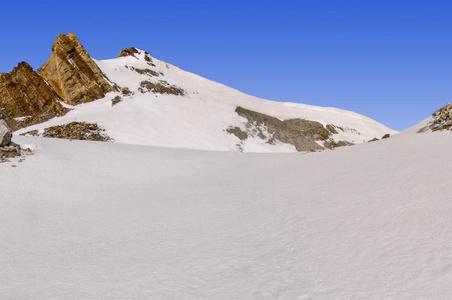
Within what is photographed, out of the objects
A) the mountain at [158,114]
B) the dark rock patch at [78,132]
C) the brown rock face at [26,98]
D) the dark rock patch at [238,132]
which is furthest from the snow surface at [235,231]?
the brown rock face at [26,98]

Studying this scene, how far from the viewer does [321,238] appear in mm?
6027

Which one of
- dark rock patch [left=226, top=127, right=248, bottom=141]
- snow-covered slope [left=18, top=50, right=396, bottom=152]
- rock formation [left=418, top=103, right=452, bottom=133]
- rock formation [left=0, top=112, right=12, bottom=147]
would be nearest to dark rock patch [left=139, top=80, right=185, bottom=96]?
snow-covered slope [left=18, top=50, right=396, bottom=152]

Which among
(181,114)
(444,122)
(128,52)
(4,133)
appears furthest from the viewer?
(128,52)

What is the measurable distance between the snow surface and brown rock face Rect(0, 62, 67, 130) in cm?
2683

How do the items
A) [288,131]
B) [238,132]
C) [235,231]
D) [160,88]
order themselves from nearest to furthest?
[235,231] < [238,132] < [288,131] < [160,88]

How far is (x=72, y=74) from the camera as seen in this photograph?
134 feet

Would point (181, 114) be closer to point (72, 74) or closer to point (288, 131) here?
point (72, 74)

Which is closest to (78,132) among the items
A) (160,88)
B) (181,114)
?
(181,114)

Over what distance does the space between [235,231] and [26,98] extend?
123ft

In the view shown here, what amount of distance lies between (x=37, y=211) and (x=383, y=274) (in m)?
7.86

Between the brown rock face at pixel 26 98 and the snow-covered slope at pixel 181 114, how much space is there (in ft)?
7.45

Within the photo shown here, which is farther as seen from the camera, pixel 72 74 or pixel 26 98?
pixel 72 74

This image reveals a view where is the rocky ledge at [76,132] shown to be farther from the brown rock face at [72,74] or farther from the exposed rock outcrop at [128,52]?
the exposed rock outcrop at [128,52]

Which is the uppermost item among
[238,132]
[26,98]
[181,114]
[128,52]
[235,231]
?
[128,52]
